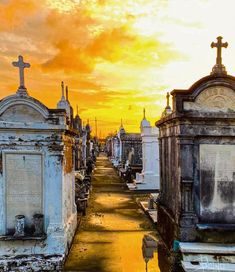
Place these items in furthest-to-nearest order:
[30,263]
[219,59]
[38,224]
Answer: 1. [219,59]
2. [38,224]
3. [30,263]

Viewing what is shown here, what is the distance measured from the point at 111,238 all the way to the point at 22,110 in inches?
184

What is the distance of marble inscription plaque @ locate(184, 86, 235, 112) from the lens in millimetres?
8633

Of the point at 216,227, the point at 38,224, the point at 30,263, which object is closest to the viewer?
the point at 30,263

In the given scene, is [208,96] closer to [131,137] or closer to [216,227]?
[216,227]

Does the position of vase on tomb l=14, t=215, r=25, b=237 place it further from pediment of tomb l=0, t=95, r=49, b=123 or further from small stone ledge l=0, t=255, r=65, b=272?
pediment of tomb l=0, t=95, r=49, b=123

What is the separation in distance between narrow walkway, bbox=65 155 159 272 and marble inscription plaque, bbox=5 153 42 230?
1635 mm

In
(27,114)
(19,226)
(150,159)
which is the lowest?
(19,226)

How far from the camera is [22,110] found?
860 cm

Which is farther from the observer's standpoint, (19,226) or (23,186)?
(23,186)

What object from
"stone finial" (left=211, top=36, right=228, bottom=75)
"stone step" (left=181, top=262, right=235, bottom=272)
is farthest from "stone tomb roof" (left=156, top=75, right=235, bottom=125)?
"stone step" (left=181, top=262, right=235, bottom=272)

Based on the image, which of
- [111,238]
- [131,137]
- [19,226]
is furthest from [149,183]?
[131,137]

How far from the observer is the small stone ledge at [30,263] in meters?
8.00

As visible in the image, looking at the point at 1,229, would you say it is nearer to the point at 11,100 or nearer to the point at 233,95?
the point at 11,100

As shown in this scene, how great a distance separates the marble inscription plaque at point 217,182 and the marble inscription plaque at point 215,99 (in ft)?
3.08
